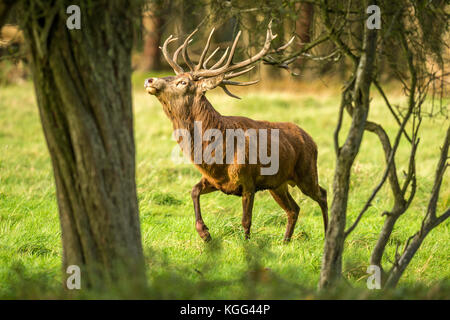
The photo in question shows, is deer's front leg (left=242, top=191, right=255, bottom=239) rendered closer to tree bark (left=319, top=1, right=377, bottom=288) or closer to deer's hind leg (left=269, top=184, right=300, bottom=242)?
deer's hind leg (left=269, top=184, right=300, bottom=242)

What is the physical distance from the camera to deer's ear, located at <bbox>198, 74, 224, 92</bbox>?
6902 mm

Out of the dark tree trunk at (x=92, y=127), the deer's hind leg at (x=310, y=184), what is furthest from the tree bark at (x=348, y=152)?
the deer's hind leg at (x=310, y=184)

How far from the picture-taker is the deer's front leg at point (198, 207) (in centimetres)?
670

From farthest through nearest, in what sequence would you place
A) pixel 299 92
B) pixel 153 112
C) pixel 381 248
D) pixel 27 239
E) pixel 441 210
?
pixel 299 92 < pixel 153 112 < pixel 441 210 < pixel 27 239 < pixel 381 248

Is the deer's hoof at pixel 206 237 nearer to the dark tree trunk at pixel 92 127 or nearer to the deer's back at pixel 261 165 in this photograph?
the deer's back at pixel 261 165

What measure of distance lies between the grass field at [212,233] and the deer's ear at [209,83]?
1.65m

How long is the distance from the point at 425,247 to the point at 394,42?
90.7 inches

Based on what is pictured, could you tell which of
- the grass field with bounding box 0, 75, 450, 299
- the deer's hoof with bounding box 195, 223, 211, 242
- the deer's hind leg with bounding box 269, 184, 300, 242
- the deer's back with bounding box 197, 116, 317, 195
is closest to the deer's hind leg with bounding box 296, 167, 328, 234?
the deer's back with bounding box 197, 116, 317, 195

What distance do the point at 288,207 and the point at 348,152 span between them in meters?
3.10

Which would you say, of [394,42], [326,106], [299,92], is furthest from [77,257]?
[299,92]

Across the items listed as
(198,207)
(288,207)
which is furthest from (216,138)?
(288,207)

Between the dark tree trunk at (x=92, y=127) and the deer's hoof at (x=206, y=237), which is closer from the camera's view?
the dark tree trunk at (x=92, y=127)

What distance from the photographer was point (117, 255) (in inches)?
168

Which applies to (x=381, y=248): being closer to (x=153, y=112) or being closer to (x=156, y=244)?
(x=156, y=244)
